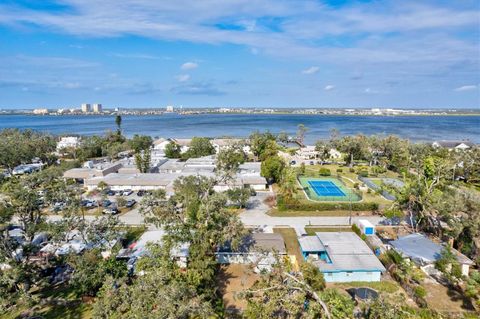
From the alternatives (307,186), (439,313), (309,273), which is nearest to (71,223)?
(309,273)

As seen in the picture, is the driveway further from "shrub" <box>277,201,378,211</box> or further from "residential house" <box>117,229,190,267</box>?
"residential house" <box>117,229,190,267</box>

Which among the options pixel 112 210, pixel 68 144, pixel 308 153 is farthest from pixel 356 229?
pixel 68 144

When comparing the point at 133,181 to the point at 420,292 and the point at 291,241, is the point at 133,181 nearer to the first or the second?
the point at 291,241

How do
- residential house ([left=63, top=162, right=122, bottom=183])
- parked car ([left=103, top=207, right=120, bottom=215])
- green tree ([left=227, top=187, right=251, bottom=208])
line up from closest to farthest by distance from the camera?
green tree ([left=227, top=187, right=251, bottom=208]), parked car ([left=103, top=207, right=120, bottom=215]), residential house ([left=63, top=162, right=122, bottom=183])

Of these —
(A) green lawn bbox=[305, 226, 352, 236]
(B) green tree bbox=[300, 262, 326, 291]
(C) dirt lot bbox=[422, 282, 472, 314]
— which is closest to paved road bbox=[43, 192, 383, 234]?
(A) green lawn bbox=[305, 226, 352, 236]

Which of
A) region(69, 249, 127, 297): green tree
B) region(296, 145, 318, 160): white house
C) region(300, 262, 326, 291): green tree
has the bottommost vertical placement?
region(69, 249, 127, 297): green tree

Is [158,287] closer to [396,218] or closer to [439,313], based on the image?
[439,313]
